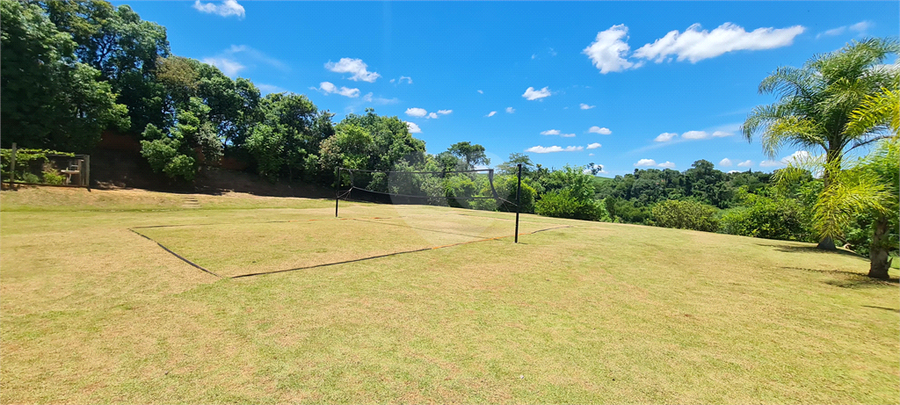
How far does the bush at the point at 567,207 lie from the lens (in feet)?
95.0

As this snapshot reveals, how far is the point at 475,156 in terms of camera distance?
72.8 m

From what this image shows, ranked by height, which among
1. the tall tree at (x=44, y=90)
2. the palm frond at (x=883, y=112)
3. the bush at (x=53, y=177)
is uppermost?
the tall tree at (x=44, y=90)

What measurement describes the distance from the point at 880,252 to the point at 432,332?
8091mm

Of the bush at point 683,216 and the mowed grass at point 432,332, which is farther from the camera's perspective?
the bush at point 683,216

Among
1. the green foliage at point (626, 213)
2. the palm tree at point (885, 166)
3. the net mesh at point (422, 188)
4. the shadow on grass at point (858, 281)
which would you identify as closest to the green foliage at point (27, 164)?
the net mesh at point (422, 188)

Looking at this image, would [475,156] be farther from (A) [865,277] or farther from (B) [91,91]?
(A) [865,277]

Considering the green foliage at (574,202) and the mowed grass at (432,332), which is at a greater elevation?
the green foliage at (574,202)

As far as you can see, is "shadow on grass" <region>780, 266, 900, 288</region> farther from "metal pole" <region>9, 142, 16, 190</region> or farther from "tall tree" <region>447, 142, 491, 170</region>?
"tall tree" <region>447, 142, 491, 170</region>

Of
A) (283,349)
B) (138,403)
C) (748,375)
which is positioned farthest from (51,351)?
(748,375)

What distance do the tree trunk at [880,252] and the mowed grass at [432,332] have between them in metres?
0.34

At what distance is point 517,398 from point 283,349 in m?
1.85

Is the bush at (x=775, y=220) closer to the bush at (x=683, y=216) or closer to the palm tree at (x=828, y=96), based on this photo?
the palm tree at (x=828, y=96)

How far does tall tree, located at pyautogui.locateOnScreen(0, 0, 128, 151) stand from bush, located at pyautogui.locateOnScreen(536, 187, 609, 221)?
33433 mm

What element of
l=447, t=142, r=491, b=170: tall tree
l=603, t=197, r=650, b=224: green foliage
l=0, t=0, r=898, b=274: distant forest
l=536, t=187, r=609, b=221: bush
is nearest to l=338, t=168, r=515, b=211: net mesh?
l=0, t=0, r=898, b=274: distant forest
